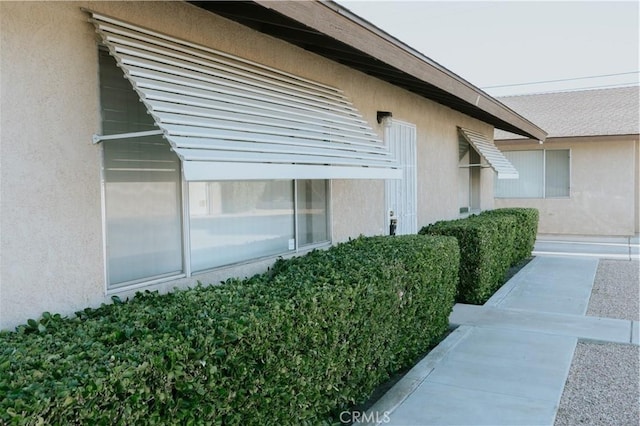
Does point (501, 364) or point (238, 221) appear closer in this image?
point (238, 221)

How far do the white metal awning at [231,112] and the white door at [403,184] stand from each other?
245 centimetres

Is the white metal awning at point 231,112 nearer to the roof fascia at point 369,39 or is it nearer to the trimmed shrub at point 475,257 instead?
the roof fascia at point 369,39

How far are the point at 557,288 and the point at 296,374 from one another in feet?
26.9

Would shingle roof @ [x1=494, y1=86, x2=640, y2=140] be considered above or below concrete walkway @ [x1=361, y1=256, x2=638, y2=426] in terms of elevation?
above

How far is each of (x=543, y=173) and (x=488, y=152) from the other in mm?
8632

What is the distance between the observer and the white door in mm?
9156

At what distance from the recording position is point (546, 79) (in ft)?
114

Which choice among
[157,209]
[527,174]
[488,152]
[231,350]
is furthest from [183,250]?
[527,174]

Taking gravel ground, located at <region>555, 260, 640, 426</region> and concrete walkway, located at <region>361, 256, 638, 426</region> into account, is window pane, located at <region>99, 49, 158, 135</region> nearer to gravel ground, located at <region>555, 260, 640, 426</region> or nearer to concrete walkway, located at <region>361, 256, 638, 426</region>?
concrete walkway, located at <region>361, 256, 638, 426</region>

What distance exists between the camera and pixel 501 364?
240 inches

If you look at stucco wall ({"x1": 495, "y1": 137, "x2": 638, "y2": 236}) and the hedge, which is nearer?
the hedge

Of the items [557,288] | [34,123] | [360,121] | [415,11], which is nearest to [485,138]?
[557,288]

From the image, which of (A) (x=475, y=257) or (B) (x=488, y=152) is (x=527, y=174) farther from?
(A) (x=475, y=257)

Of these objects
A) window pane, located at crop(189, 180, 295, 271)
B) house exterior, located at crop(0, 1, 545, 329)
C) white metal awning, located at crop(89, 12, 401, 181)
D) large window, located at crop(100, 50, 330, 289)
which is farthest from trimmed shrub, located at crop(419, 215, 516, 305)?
large window, located at crop(100, 50, 330, 289)
